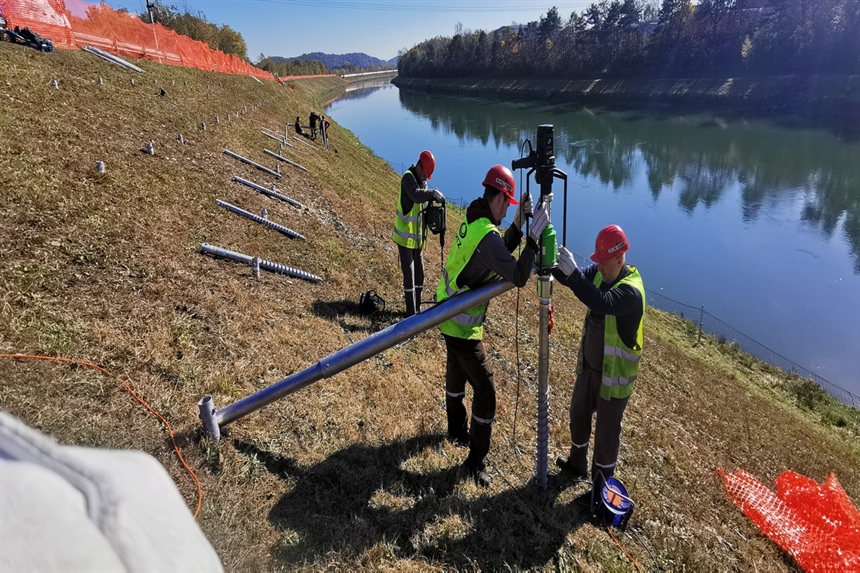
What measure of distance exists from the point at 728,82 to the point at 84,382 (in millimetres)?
65111

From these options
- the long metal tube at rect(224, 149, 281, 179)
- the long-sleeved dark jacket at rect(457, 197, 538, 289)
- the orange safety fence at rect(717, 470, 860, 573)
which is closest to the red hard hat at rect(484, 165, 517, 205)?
the long-sleeved dark jacket at rect(457, 197, 538, 289)

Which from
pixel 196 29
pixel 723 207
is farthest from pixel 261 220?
pixel 196 29

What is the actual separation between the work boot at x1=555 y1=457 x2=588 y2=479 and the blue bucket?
0.43m

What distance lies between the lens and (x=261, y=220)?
845 cm

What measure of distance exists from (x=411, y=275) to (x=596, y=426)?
12.0 feet

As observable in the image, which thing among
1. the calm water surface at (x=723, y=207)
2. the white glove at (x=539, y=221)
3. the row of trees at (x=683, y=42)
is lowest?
the calm water surface at (x=723, y=207)

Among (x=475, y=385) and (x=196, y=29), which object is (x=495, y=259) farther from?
(x=196, y=29)

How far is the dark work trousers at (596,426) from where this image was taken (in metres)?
4.11

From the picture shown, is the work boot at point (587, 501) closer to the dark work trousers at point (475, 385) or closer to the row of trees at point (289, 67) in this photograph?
the dark work trousers at point (475, 385)

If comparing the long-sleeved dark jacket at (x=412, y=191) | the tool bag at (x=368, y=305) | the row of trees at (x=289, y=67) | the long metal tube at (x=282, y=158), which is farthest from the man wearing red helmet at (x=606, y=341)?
the row of trees at (x=289, y=67)

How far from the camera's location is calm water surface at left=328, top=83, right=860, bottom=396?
52.9ft

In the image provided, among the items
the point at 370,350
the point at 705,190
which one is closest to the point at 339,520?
the point at 370,350

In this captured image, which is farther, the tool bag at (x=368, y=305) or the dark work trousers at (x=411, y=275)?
the tool bag at (x=368, y=305)

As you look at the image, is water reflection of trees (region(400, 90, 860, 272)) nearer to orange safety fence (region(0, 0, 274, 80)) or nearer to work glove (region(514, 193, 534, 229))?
orange safety fence (region(0, 0, 274, 80))
